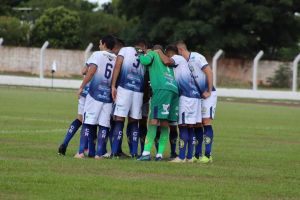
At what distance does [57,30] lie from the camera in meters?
72.4

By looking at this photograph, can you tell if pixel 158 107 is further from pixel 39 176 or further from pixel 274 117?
pixel 274 117

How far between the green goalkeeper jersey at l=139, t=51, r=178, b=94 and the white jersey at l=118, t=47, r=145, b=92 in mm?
212

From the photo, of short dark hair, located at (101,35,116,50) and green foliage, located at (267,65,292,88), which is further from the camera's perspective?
green foliage, located at (267,65,292,88)

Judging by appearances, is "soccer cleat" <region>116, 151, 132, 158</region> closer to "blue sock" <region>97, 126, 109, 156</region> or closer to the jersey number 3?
"blue sock" <region>97, 126, 109, 156</region>

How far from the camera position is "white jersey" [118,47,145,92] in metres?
15.1

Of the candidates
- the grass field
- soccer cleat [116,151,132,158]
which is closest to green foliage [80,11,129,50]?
the grass field

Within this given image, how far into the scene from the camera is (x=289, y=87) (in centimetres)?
5188

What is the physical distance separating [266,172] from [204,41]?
50636 millimetres

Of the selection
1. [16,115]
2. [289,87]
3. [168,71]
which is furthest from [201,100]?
[289,87]

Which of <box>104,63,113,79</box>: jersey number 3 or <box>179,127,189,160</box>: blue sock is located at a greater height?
<box>104,63,113,79</box>: jersey number 3

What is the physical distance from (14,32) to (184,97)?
56.4 metres

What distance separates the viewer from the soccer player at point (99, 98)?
15.1m

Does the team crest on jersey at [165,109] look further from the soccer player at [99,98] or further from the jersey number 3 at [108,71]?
the jersey number 3 at [108,71]

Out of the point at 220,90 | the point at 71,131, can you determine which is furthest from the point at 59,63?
the point at 71,131
